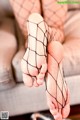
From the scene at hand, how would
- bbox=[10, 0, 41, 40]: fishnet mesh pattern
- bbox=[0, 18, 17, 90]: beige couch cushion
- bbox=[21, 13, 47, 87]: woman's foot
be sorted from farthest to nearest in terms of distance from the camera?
bbox=[10, 0, 41, 40]: fishnet mesh pattern, bbox=[0, 18, 17, 90]: beige couch cushion, bbox=[21, 13, 47, 87]: woman's foot

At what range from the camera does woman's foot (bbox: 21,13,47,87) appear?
2.23 feet

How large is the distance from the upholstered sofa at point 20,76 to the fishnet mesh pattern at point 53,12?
0.36ft

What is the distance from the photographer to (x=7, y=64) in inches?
35.7

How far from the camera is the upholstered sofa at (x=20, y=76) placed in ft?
3.04

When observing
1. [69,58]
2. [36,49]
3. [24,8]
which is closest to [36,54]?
[36,49]

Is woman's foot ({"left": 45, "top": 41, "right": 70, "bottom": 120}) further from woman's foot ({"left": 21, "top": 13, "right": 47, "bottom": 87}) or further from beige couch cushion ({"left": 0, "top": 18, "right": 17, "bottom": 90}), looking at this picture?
beige couch cushion ({"left": 0, "top": 18, "right": 17, "bottom": 90})

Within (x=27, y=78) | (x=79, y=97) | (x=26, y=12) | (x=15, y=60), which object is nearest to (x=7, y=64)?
(x=15, y=60)

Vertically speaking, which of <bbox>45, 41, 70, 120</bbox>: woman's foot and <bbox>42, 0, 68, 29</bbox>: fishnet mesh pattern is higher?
<bbox>42, 0, 68, 29</bbox>: fishnet mesh pattern

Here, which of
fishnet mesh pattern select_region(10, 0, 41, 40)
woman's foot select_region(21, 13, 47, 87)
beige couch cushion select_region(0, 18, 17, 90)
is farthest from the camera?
fishnet mesh pattern select_region(10, 0, 41, 40)

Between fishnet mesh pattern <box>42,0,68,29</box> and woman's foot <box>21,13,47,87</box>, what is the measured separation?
1.18 feet

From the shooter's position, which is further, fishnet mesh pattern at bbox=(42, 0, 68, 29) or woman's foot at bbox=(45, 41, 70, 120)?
fishnet mesh pattern at bbox=(42, 0, 68, 29)

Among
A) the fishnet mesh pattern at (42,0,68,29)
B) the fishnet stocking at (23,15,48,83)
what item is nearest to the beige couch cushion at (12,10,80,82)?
the fishnet mesh pattern at (42,0,68,29)

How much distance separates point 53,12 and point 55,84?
20.7 inches

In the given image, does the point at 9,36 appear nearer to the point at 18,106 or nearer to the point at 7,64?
the point at 7,64
